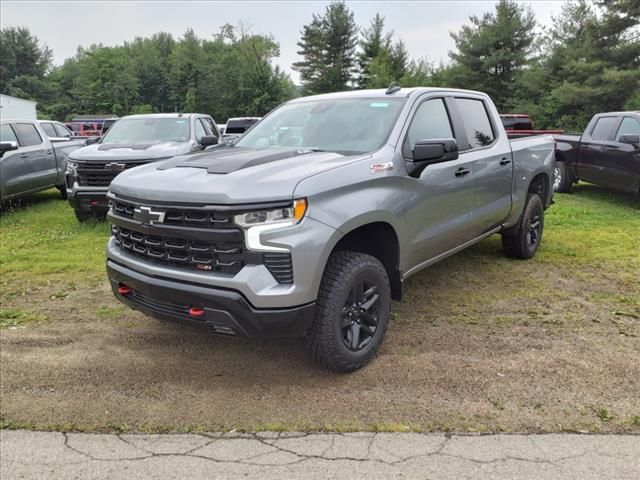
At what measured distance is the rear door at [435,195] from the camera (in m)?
4.18

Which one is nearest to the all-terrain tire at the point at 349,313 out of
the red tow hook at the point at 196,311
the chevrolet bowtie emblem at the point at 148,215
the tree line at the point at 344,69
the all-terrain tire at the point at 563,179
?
the red tow hook at the point at 196,311

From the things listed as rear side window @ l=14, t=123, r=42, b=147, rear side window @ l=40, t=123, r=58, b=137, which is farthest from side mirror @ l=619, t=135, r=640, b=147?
rear side window @ l=40, t=123, r=58, b=137

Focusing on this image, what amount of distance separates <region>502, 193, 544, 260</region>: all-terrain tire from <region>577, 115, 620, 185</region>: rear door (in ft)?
15.9

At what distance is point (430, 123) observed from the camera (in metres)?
4.59

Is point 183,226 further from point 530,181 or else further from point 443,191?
point 530,181

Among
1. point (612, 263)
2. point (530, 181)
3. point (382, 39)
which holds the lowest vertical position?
point (612, 263)

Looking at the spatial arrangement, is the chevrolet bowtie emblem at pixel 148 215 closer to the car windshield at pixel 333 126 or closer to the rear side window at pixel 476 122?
the car windshield at pixel 333 126

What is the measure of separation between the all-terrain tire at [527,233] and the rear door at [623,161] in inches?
167

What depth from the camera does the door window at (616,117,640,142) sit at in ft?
32.9

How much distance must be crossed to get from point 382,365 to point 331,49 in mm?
50741

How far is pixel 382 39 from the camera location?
50906 millimetres

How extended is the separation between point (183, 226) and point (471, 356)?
2242mm

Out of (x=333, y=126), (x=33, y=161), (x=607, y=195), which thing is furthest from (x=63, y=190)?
(x=607, y=195)

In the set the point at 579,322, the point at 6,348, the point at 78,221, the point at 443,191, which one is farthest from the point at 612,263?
the point at 78,221
